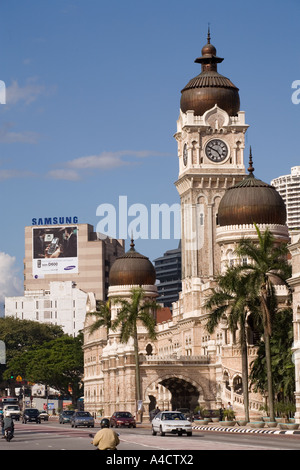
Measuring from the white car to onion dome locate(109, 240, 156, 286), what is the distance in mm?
68325

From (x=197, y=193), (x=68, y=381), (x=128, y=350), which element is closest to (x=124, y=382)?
(x=128, y=350)

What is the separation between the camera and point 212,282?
103m

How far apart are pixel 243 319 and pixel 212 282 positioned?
32141mm

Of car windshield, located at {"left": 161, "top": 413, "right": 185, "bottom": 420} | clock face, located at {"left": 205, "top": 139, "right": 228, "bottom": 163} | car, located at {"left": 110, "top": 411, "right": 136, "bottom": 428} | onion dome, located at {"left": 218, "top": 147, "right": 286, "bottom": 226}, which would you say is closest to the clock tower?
clock face, located at {"left": 205, "top": 139, "right": 228, "bottom": 163}

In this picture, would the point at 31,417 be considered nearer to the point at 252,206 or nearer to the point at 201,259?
the point at 201,259

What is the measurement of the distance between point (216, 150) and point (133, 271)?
18.3 meters

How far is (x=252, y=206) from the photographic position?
96.0m

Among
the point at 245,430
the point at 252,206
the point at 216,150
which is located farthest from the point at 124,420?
the point at 216,150

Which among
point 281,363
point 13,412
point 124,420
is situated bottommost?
Answer: point 124,420

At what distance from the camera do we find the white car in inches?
2160

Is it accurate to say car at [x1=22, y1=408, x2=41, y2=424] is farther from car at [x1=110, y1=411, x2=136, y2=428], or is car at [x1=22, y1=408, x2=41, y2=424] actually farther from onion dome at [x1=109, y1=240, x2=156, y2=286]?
onion dome at [x1=109, y1=240, x2=156, y2=286]

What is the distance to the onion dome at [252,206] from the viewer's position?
95875mm

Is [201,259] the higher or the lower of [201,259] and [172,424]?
the higher

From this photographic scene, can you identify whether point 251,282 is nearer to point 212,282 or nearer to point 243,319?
point 243,319
